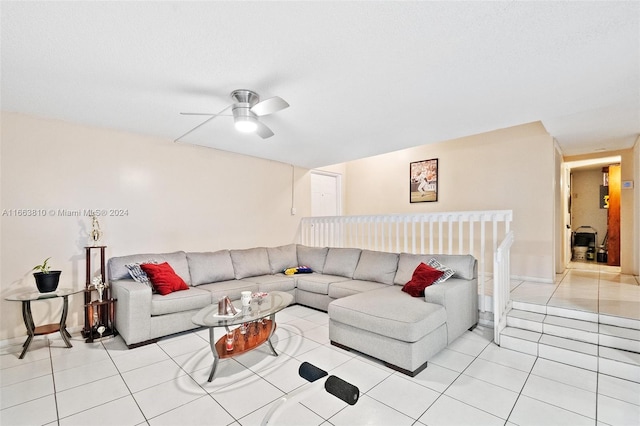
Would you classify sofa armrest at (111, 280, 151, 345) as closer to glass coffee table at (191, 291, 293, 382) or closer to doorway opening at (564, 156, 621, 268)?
→ glass coffee table at (191, 291, 293, 382)

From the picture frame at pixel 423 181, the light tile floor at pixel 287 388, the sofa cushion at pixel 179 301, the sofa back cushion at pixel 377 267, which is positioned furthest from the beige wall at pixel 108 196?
the picture frame at pixel 423 181

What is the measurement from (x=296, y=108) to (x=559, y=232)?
5160 millimetres

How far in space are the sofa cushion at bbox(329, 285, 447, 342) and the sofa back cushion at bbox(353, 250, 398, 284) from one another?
2.56 ft

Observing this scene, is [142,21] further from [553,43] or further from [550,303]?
[550,303]

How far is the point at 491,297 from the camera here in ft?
11.6

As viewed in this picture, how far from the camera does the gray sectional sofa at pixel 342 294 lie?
101 inches

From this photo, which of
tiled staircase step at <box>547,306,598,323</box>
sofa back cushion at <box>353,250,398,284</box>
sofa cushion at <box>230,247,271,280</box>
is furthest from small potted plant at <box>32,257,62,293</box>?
tiled staircase step at <box>547,306,598,323</box>

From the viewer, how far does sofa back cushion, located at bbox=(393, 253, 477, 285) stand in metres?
3.39

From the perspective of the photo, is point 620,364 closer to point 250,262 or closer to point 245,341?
point 245,341

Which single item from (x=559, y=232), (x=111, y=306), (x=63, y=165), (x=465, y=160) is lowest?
(x=111, y=306)

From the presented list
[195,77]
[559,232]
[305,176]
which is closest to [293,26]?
[195,77]

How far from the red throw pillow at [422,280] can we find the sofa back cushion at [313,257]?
1859 millimetres

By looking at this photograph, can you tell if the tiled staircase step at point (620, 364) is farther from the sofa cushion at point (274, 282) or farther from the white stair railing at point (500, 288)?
the sofa cushion at point (274, 282)

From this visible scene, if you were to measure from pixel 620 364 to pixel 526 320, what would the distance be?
763 mm
